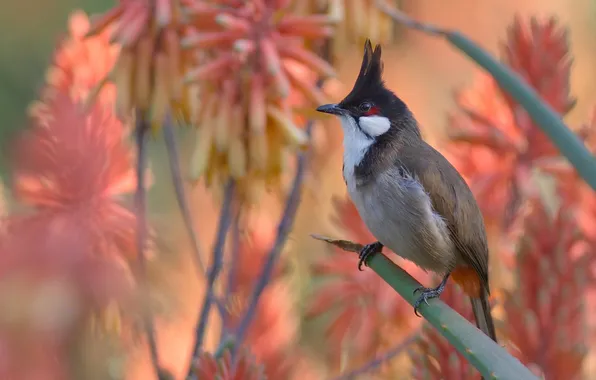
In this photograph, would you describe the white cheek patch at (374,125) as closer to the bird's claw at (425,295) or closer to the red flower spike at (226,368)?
the bird's claw at (425,295)

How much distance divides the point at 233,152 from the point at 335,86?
1.30 feet

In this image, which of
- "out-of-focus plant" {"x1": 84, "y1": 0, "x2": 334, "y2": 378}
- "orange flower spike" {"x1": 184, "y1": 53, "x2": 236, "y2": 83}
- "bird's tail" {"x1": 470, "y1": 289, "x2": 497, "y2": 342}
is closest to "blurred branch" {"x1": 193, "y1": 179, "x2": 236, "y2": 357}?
"out-of-focus plant" {"x1": 84, "y1": 0, "x2": 334, "y2": 378}

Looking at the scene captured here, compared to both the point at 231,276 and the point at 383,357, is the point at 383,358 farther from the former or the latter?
the point at 231,276

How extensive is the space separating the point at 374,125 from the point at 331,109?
7cm

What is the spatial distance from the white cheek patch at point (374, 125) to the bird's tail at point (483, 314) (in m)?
0.20

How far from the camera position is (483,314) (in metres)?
0.66

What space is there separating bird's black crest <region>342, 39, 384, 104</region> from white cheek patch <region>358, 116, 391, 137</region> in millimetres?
26

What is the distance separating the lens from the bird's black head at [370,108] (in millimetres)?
793

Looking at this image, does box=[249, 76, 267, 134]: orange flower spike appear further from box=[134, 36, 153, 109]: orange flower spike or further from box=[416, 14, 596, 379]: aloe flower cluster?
box=[416, 14, 596, 379]: aloe flower cluster

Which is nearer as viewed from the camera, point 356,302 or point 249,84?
point 249,84

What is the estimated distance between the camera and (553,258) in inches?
17.4

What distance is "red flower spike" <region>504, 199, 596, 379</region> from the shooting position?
44 centimetres

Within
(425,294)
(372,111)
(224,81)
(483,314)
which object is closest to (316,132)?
(372,111)

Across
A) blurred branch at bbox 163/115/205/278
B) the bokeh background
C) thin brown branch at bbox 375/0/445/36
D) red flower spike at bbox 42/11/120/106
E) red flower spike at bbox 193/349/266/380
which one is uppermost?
thin brown branch at bbox 375/0/445/36
